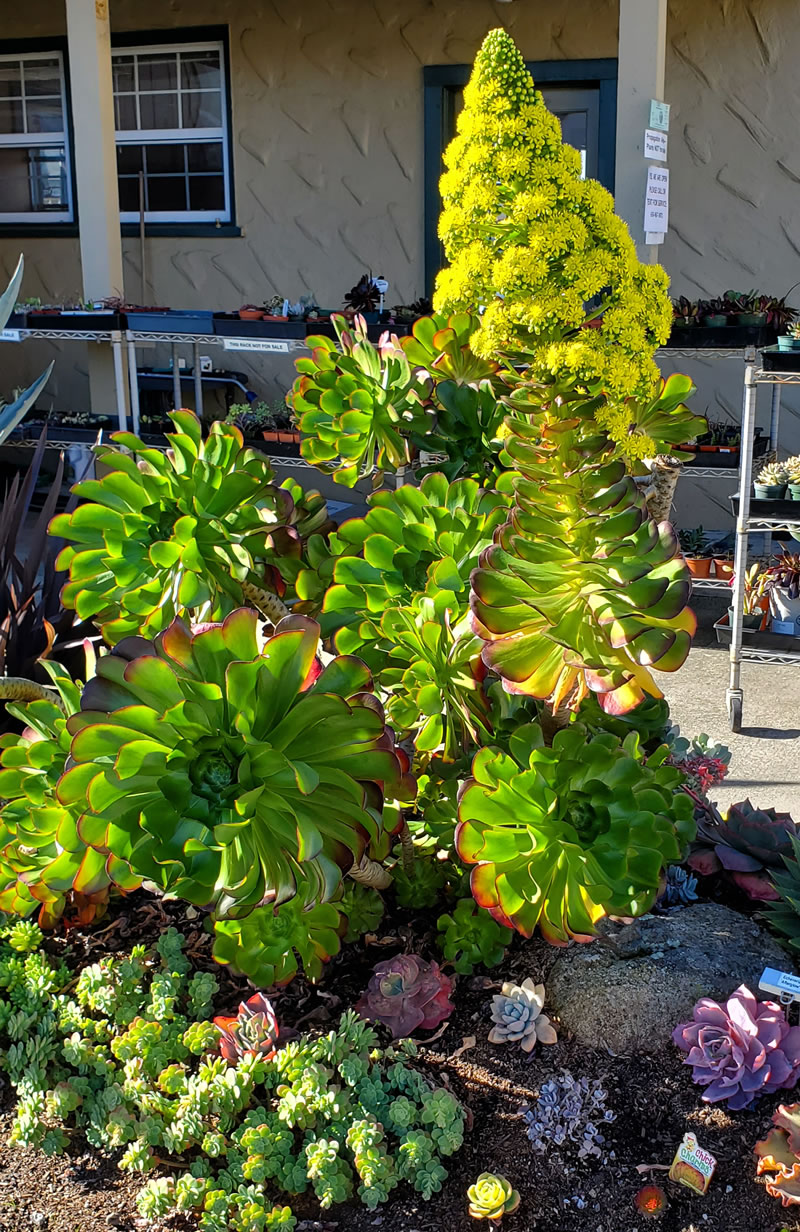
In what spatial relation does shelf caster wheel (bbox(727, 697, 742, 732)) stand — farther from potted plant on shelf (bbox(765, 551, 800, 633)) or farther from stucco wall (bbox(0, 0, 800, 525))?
stucco wall (bbox(0, 0, 800, 525))

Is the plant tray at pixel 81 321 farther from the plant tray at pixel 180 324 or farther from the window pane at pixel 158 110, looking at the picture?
the window pane at pixel 158 110

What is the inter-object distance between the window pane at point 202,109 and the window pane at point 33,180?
104cm

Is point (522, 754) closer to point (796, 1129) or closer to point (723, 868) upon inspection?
point (796, 1129)

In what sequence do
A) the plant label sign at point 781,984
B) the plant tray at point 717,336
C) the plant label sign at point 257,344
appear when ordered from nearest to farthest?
the plant label sign at point 781,984
the plant tray at point 717,336
the plant label sign at point 257,344

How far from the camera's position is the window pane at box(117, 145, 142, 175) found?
314 inches

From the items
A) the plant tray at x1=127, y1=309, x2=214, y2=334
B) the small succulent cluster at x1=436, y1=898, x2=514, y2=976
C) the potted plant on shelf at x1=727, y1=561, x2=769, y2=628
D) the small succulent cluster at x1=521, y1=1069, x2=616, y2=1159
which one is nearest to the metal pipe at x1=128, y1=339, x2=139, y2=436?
the plant tray at x1=127, y1=309, x2=214, y2=334

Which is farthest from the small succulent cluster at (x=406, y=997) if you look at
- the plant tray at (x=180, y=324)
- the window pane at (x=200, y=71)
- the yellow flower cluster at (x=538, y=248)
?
the window pane at (x=200, y=71)

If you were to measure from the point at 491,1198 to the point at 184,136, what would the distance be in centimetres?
752

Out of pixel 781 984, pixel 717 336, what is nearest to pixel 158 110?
pixel 717 336

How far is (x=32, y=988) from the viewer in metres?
1.83

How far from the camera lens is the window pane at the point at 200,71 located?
298 inches

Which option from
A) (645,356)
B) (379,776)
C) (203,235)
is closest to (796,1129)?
(379,776)

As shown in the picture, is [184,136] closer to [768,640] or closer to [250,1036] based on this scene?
[768,640]

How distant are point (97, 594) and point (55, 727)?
221 millimetres
